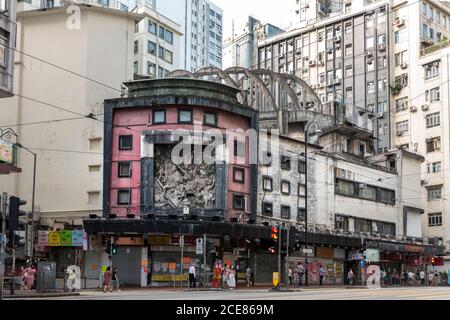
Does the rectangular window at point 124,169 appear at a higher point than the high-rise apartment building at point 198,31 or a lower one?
lower

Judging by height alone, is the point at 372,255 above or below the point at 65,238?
below

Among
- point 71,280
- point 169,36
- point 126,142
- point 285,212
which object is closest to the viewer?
point 71,280

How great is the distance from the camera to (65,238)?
4712cm

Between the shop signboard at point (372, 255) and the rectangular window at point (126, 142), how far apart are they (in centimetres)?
2358

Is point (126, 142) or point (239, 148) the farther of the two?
point (239, 148)

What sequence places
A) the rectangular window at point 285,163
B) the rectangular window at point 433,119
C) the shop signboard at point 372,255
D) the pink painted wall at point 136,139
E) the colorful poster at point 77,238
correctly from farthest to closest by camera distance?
1. the rectangular window at point 433,119
2. the shop signboard at point 372,255
3. the rectangular window at point 285,163
4. the pink painted wall at point 136,139
5. the colorful poster at point 77,238

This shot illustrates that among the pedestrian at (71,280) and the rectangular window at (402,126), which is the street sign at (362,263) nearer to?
the pedestrian at (71,280)

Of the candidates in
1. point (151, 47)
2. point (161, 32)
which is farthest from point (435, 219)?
point (161, 32)

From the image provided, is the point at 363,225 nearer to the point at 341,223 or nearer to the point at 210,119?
the point at 341,223

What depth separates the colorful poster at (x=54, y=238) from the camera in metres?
47.4

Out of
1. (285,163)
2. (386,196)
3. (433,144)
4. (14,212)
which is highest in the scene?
(433,144)

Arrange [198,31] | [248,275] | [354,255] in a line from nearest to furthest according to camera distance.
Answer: [248,275] → [354,255] → [198,31]

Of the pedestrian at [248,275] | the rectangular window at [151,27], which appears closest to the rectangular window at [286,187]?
the pedestrian at [248,275]

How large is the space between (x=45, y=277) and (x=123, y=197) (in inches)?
605
